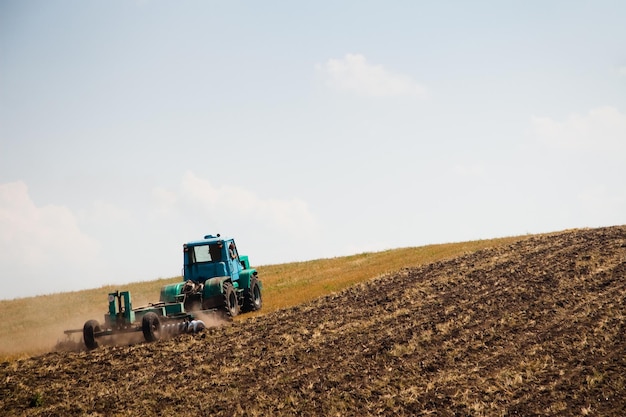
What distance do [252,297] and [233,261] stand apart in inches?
61.4

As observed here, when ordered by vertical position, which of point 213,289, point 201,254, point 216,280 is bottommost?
point 213,289

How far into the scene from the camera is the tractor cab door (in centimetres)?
2266

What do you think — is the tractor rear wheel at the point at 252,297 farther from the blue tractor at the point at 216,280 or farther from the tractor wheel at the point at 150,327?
the tractor wheel at the point at 150,327

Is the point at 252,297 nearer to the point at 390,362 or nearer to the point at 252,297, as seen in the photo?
the point at 252,297

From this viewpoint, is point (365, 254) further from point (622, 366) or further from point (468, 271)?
point (622, 366)

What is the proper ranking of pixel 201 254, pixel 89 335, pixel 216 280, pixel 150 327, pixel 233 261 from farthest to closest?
pixel 233 261 → pixel 201 254 → pixel 216 280 → pixel 89 335 → pixel 150 327

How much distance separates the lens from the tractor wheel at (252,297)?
23.6 meters

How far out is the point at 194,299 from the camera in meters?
21.2

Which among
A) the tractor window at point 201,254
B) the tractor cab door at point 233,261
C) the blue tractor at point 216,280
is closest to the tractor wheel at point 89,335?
the blue tractor at point 216,280

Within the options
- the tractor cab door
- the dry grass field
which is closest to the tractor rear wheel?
the dry grass field

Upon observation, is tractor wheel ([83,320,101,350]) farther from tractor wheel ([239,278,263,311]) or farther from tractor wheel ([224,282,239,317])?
tractor wheel ([239,278,263,311])

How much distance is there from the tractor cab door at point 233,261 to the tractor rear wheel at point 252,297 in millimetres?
696

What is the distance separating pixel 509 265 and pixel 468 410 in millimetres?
13759

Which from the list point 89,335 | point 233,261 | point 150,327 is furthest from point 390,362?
point 233,261
